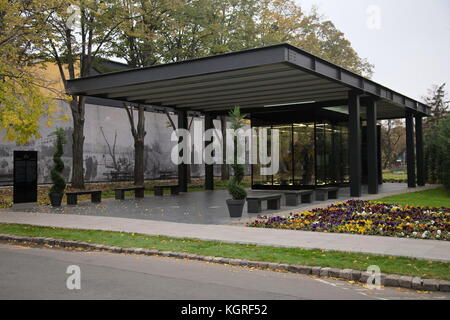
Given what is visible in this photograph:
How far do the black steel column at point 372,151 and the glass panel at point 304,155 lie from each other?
4.06 meters

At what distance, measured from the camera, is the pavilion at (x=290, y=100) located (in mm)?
16422

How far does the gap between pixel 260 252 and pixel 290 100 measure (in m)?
16.6

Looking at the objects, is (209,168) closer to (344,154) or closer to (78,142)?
(78,142)

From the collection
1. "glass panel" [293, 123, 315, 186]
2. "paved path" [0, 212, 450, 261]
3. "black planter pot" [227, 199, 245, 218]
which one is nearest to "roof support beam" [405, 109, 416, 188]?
"glass panel" [293, 123, 315, 186]

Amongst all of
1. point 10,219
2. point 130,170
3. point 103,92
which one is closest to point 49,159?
point 130,170

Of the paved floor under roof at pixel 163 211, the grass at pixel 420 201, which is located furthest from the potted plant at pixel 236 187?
the grass at pixel 420 201

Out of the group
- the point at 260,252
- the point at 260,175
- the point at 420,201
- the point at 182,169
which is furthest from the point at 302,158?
the point at 260,252

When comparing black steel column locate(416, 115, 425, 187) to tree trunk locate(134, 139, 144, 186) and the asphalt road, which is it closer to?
tree trunk locate(134, 139, 144, 186)

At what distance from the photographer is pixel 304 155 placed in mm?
26328

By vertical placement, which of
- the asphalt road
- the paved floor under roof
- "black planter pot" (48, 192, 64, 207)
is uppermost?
"black planter pot" (48, 192, 64, 207)

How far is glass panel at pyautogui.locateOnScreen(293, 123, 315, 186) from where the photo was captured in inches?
1032

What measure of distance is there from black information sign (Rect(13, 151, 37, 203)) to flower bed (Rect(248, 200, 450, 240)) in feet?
36.2

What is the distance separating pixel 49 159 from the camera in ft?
100
